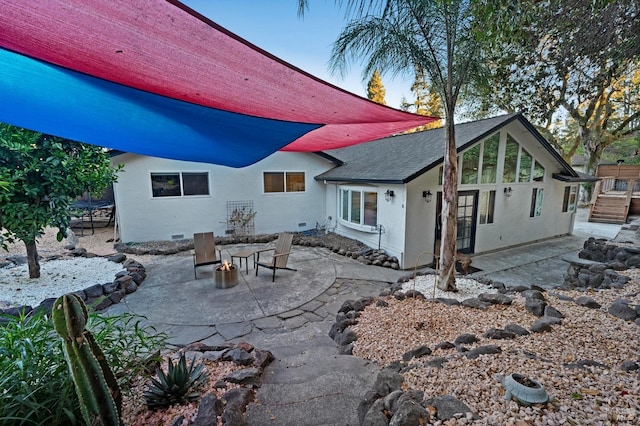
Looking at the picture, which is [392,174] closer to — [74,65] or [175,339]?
[175,339]

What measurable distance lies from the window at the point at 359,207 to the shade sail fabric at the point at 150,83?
394 centimetres

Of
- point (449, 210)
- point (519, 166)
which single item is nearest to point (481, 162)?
point (519, 166)

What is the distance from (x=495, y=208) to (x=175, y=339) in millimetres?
9112

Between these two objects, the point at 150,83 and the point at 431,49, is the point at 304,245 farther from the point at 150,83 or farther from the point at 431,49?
the point at 150,83

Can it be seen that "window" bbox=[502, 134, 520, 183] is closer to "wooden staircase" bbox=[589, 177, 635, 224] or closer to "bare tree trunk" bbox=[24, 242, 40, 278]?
"wooden staircase" bbox=[589, 177, 635, 224]

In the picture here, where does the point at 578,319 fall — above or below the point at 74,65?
below

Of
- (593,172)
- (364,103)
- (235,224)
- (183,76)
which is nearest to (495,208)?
A: (364,103)

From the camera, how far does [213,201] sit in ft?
31.3

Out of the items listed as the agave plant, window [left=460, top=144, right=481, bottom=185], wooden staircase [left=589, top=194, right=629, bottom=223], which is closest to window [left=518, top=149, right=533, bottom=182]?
window [left=460, top=144, right=481, bottom=185]

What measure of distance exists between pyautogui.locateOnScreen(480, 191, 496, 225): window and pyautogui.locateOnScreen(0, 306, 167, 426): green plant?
896 cm

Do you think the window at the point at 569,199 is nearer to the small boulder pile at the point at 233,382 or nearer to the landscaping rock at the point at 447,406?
the landscaping rock at the point at 447,406

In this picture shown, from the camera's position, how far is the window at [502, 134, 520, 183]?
343 inches

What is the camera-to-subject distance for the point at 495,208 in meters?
8.65

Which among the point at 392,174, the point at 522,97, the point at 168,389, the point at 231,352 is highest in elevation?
the point at 522,97
